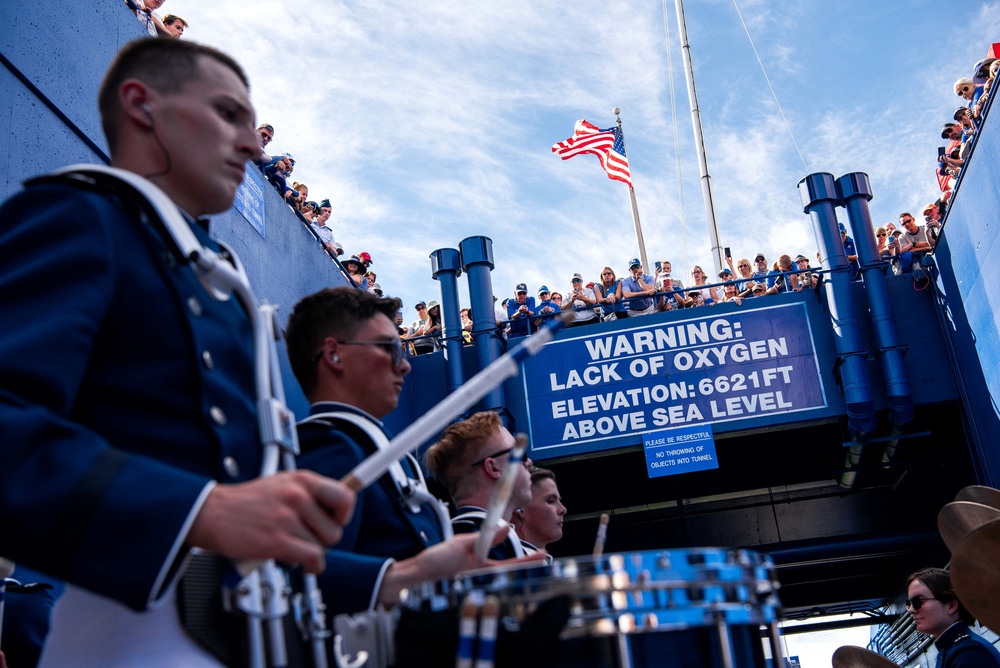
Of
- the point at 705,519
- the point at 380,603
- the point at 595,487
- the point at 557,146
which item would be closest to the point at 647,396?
the point at 595,487

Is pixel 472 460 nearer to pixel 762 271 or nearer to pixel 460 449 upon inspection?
pixel 460 449

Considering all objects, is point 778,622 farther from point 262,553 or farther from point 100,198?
point 100,198

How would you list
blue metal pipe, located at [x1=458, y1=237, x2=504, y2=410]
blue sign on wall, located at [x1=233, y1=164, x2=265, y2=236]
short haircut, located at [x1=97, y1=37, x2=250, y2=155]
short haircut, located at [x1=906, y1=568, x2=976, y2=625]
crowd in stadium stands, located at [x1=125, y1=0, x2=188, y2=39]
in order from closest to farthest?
short haircut, located at [x1=97, y1=37, x2=250, y2=155] → short haircut, located at [x1=906, y1=568, x2=976, y2=625] → crowd in stadium stands, located at [x1=125, y1=0, x2=188, y2=39] → blue sign on wall, located at [x1=233, y1=164, x2=265, y2=236] → blue metal pipe, located at [x1=458, y1=237, x2=504, y2=410]

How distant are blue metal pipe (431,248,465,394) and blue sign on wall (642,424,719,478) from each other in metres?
2.79

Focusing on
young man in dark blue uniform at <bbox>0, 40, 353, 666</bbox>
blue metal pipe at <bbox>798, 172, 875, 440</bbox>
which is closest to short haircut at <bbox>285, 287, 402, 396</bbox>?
young man in dark blue uniform at <bbox>0, 40, 353, 666</bbox>

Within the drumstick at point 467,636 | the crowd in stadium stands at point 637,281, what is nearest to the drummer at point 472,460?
the drumstick at point 467,636

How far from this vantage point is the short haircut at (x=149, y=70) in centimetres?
180

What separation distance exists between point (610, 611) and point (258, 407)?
26.5 inches

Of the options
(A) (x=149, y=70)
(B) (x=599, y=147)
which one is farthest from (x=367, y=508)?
(B) (x=599, y=147)

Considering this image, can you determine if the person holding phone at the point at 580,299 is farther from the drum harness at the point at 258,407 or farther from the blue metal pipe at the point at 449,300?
the drum harness at the point at 258,407

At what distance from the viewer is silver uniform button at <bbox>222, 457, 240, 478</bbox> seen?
4.96 feet

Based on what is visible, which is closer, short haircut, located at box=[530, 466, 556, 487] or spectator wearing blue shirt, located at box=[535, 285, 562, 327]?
short haircut, located at box=[530, 466, 556, 487]

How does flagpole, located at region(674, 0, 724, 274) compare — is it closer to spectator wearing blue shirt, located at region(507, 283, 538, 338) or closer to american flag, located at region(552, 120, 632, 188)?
american flag, located at region(552, 120, 632, 188)

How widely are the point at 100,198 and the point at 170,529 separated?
60 centimetres
